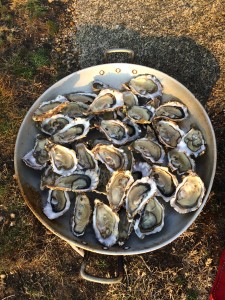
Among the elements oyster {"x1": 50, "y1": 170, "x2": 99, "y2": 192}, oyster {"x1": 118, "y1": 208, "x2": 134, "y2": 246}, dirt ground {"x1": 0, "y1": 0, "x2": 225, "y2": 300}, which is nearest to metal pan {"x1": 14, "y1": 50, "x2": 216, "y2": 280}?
oyster {"x1": 118, "y1": 208, "x2": 134, "y2": 246}

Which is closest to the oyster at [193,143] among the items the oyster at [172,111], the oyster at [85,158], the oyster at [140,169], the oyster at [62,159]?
the oyster at [172,111]

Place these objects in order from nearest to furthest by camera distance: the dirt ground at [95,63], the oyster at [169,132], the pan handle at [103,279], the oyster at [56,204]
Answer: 1. the pan handle at [103,279]
2. the oyster at [56,204]
3. the oyster at [169,132]
4. the dirt ground at [95,63]

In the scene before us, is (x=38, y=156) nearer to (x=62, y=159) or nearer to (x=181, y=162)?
(x=62, y=159)

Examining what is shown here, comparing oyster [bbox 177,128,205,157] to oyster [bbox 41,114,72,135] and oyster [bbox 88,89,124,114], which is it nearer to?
oyster [bbox 88,89,124,114]

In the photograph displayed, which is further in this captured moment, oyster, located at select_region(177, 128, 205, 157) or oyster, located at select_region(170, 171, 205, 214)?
oyster, located at select_region(177, 128, 205, 157)

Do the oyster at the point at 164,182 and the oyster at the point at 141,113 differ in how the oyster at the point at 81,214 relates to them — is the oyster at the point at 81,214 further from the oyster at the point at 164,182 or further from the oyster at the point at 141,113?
the oyster at the point at 141,113

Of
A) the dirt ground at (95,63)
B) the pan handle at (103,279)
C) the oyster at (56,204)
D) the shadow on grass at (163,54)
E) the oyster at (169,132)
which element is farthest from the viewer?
the shadow on grass at (163,54)
